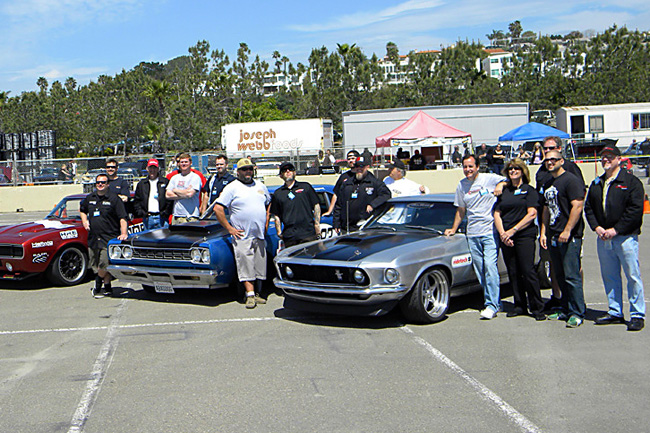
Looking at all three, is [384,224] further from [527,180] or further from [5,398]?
[5,398]

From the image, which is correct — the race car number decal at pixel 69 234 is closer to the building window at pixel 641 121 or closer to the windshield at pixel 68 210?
the windshield at pixel 68 210

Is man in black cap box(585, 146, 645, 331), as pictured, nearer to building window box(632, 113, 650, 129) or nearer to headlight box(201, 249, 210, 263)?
headlight box(201, 249, 210, 263)

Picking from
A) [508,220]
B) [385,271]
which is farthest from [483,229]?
[385,271]

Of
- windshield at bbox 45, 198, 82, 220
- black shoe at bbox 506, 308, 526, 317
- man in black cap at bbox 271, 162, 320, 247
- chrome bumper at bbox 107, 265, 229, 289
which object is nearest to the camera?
black shoe at bbox 506, 308, 526, 317

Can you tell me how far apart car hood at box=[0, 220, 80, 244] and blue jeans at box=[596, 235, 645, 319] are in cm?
732

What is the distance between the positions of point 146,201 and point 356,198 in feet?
11.2

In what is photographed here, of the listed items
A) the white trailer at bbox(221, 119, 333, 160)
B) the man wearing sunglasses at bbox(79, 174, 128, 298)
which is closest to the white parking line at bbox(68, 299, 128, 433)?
the man wearing sunglasses at bbox(79, 174, 128, 298)

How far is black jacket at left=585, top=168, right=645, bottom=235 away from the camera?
20.6 ft

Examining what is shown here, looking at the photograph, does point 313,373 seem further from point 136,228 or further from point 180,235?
point 136,228

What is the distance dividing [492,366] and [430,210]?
2.84 metres

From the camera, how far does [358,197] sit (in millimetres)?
9383

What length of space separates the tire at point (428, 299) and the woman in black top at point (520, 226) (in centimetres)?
76

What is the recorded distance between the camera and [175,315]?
26.2 ft

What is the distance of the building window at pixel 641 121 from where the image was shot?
121 ft
